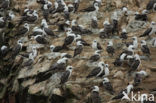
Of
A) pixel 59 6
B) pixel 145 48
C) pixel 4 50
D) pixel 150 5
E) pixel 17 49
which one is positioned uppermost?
pixel 59 6

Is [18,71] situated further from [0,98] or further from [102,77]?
[102,77]

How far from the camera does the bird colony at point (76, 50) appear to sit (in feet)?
74.4

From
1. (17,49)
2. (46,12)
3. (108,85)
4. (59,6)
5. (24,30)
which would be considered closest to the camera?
(108,85)

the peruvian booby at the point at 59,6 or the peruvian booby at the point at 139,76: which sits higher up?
the peruvian booby at the point at 59,6

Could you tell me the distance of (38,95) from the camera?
23812 mm

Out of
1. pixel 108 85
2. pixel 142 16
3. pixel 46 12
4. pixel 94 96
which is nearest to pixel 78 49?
pixel 108 85

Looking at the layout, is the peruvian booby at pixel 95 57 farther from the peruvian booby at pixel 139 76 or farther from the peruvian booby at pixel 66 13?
the peruvian booby at pixel 66 13

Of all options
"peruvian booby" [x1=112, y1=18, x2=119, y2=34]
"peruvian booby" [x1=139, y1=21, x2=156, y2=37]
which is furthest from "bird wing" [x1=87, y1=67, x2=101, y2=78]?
"peruvian booby" [x1=112, y1=18, x2=119, y2=34]

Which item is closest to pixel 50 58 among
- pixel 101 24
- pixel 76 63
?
pixel 76 63

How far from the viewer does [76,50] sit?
25609 mm

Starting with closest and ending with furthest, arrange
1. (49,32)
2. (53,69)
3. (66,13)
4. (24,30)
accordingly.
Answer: (53,69) < (49,32) < (24,30) < (66,13)

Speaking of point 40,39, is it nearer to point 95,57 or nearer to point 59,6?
point 95,57

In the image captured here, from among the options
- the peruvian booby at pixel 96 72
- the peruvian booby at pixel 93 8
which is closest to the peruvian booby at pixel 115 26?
the peruvian booby at pixel 93 8

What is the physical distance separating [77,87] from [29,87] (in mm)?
3037
